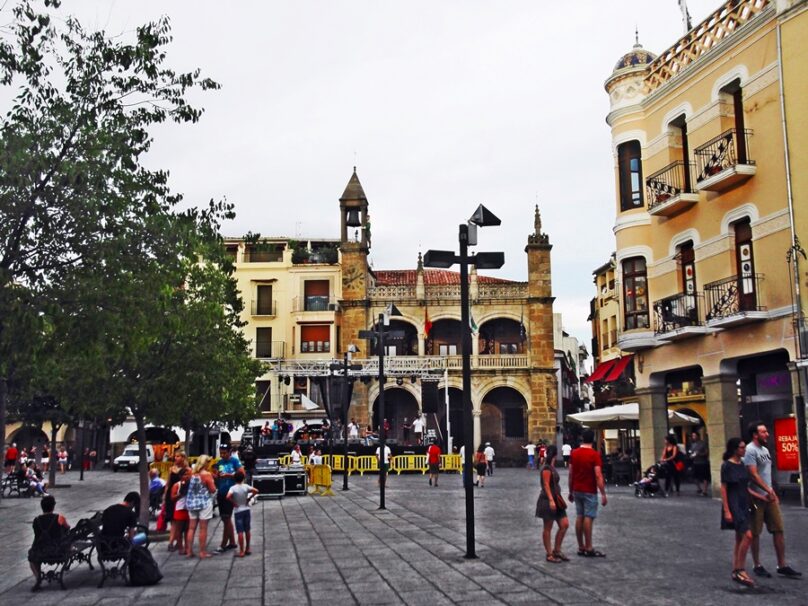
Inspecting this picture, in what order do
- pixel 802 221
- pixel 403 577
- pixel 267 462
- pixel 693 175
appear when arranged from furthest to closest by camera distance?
pixel 267 462 < pixel 693 175 < pixel 802 221 < pixel 403 577

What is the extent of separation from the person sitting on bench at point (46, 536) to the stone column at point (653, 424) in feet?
54.3

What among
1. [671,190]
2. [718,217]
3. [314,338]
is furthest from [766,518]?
[314,338]

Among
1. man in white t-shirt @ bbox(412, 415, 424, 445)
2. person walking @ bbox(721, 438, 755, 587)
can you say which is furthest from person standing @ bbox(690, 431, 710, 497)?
man in white t-shirt @ bbox(412, 415, 424, 445)

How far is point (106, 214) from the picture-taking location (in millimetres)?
10633

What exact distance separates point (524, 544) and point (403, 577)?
11.1ft

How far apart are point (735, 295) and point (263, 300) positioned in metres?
40.9

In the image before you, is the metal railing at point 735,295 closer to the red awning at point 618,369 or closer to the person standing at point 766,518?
Answer: the red awning at point 618,369

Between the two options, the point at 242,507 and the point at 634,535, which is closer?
the point at 242,507

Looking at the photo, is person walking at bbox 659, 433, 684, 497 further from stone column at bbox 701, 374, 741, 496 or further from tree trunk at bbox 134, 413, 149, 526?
tree trunk at bbox 134, 413, 149, 526

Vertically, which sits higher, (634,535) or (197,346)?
(197,346)

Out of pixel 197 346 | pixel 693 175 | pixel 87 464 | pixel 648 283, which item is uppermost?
pixel 693 175

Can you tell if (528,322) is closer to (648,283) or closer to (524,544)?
(648,283)

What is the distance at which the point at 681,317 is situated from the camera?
21.1 metres

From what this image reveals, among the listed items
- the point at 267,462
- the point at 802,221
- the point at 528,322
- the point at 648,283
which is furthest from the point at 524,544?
the point at 528,322
